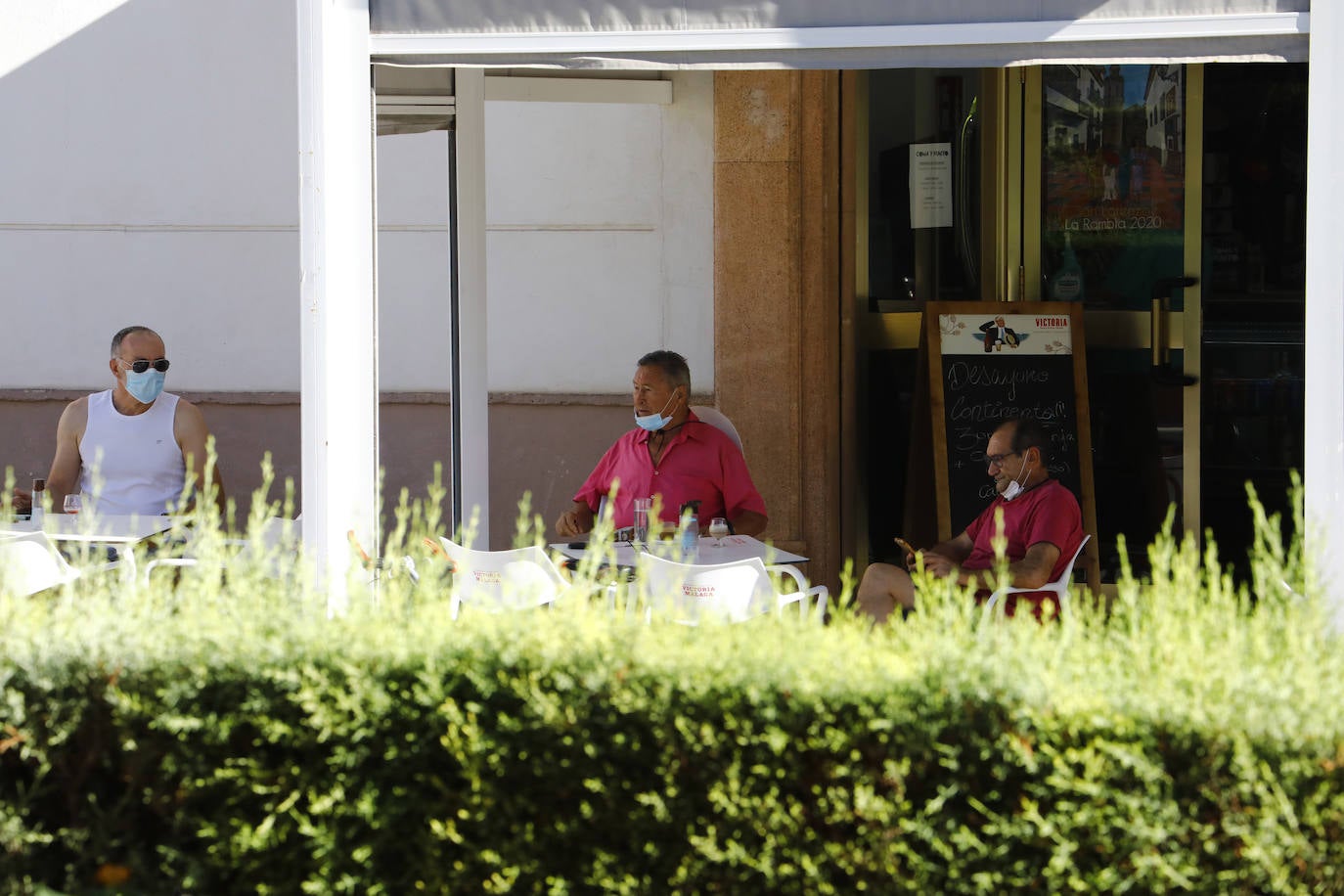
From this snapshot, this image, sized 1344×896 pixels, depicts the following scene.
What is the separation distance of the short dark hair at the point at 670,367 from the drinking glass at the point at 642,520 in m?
0.61

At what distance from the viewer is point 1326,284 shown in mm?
4051

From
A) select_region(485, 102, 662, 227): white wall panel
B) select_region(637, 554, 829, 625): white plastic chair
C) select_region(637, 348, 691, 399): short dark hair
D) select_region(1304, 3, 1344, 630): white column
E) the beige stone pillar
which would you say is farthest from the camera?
select_region(485, 102, 662, 227): white wall panel

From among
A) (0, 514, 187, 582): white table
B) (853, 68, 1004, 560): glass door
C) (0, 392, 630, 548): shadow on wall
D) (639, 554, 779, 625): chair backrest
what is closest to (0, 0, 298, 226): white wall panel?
(0, 392, 630, 548): shadow on wall

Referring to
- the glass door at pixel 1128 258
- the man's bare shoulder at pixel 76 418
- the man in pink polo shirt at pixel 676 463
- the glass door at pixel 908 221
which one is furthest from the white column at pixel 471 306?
the glass door at pixel 1128 258

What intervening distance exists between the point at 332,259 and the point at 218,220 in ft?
13.4

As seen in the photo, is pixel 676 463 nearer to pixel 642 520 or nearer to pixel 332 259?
pixel 642 520

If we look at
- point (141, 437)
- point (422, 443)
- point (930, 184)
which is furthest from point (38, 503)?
point (930, 184)

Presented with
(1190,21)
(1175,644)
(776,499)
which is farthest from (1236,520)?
(1175,644)

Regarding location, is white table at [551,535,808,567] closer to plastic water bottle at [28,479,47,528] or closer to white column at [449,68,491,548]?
white column at [449,68,491,548]

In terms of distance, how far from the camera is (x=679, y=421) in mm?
5965

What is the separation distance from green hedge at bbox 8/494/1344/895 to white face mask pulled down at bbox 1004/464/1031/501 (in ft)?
6.59

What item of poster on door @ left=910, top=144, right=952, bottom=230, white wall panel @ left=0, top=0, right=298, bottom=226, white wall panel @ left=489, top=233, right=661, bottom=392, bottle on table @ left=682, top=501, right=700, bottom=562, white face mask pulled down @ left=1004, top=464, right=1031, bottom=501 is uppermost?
white wall panel @ left=0, top=0, right=298, bottom=226

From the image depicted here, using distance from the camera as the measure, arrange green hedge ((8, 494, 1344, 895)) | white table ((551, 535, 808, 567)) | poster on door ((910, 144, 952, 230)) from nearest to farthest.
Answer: green hedge ((8, 494, 1344, 895)) → white table ((551, 535, 808, 567)) → poster on door ((910, 144, 952, 230))

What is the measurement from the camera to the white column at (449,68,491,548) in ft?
22.0
